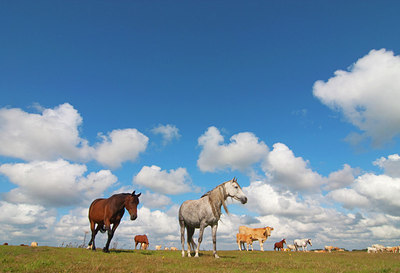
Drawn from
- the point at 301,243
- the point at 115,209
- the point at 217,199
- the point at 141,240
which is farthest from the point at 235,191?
the point at 301,243

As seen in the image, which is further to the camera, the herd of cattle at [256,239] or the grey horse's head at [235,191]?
the herd of cattle at [256,239]

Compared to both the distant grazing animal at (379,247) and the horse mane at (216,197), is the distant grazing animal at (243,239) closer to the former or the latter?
the horse mane at (216,197)

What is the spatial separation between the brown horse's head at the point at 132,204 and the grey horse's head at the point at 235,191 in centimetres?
546

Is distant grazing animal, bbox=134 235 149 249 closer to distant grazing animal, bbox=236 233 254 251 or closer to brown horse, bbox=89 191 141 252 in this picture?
distant grazing animal, bbox=236 233 254 251

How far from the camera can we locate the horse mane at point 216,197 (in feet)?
50.1

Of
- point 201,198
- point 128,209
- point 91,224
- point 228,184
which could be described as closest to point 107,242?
point 128,209

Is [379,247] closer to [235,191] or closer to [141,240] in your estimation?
[141,240]

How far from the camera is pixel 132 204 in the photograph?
52.8 feet

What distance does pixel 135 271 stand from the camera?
339 inches

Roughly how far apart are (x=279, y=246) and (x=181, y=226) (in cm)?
2643

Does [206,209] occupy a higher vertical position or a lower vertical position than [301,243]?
higher

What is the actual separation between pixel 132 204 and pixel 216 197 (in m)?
5.02

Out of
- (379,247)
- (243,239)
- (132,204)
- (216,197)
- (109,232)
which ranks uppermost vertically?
(216,197)

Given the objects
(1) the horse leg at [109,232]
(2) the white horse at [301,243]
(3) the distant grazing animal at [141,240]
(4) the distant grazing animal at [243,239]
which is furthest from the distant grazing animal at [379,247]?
(1) the horse leg at [109,232]
